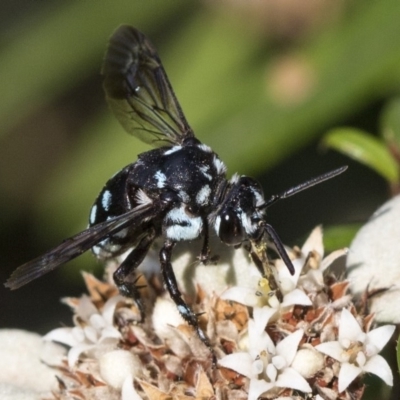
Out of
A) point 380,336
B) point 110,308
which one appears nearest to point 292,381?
point 380,336

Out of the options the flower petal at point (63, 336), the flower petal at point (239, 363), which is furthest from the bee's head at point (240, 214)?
the flower petal at point (63, 336)

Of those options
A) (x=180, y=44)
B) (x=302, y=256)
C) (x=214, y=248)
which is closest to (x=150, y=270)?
(x=214, y=248)

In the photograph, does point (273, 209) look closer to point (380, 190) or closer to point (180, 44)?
point (380, 190)

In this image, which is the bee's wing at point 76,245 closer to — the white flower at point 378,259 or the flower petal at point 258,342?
the flower petal at point 258,342

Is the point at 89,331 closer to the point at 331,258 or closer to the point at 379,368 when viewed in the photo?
the point at 331,258

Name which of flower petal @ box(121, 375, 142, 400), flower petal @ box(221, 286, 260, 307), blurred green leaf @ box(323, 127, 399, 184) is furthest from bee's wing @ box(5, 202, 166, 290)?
blurred green leaf @ box(323, 127, 399, 184)

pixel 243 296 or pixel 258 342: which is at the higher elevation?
pixel 243 296

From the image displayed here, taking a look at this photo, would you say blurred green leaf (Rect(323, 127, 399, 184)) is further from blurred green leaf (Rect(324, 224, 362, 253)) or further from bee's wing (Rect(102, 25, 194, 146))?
bee's wing (Rect(102, 25, 194, 146))
